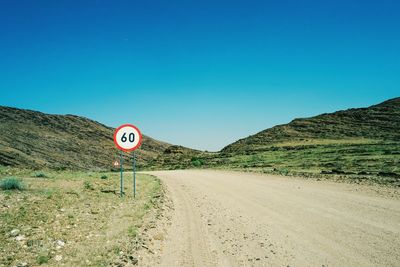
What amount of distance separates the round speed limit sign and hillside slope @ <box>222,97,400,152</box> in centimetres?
5592

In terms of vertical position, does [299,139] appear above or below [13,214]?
above

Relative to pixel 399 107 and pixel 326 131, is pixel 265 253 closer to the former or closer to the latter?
pixel 326 131

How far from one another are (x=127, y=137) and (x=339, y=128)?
233ft

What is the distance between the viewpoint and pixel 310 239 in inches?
285

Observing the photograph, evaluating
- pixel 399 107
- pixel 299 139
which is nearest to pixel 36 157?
pixel 299 139

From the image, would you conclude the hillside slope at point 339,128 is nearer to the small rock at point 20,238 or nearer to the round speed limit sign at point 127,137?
the round speed limit sign at point 127,137


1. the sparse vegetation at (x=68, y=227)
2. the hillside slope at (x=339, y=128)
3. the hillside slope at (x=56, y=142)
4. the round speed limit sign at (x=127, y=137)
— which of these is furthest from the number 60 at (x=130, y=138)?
the hillside slope at (x=339, y=128)

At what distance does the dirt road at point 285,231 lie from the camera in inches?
238

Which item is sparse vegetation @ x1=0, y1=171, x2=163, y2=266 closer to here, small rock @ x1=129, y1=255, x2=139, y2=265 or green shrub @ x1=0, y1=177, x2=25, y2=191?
small rock @ x1=129, y1=255, x2=139, y2=265

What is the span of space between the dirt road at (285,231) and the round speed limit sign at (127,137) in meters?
2.58

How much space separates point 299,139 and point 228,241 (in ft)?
223

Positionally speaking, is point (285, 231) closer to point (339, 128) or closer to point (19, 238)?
point (19, 238)

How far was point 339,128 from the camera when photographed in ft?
249

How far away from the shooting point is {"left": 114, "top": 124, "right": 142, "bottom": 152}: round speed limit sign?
42.1 feet
